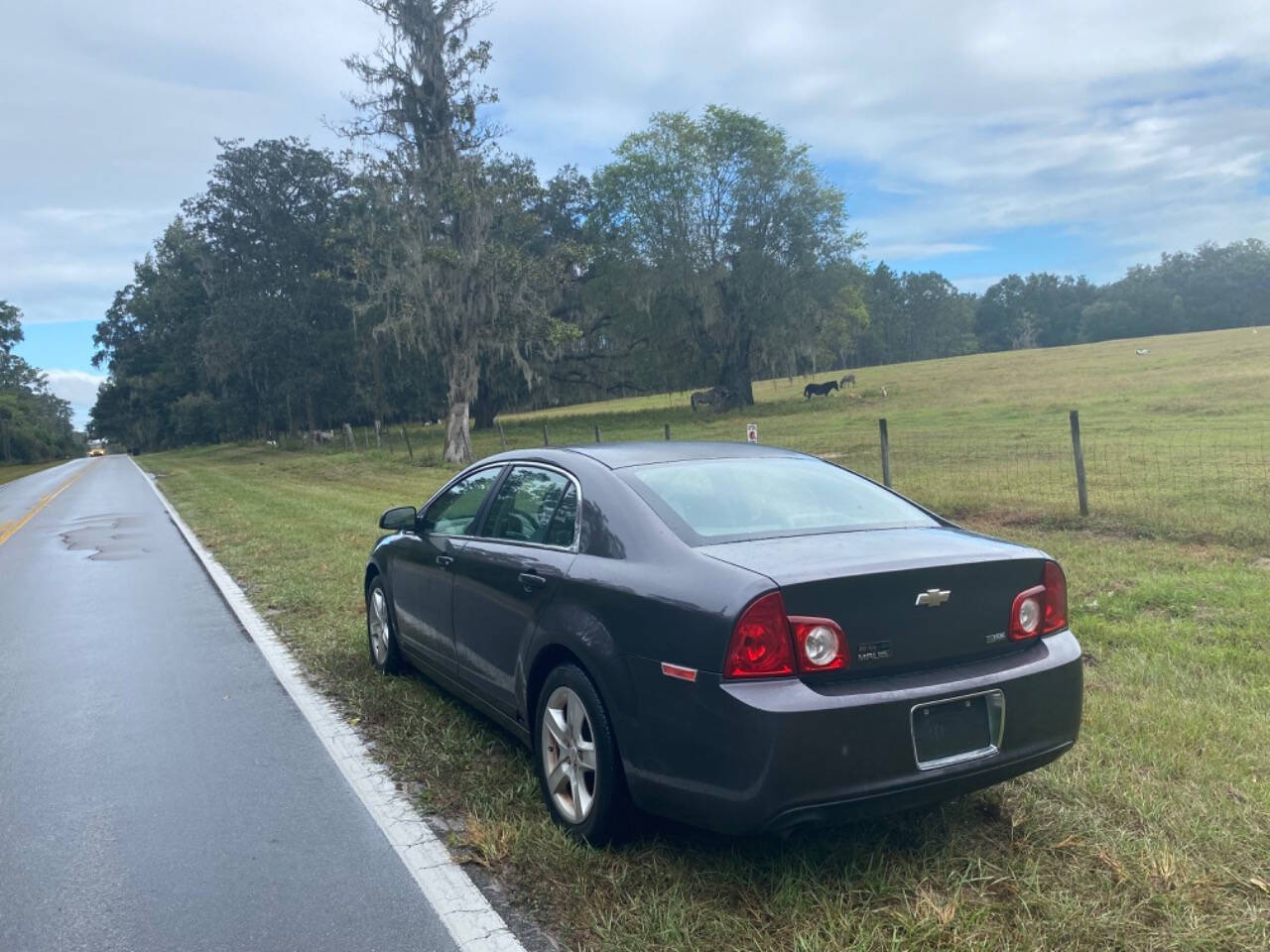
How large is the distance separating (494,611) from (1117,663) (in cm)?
366

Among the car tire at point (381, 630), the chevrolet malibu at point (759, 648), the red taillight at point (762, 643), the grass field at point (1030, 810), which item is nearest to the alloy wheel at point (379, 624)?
the car tire at point (381, 630)

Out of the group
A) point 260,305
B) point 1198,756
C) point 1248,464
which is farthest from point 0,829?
point 260,305

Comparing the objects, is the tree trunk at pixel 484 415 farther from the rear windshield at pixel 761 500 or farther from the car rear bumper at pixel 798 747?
the car rear bumper at pixel 798 747

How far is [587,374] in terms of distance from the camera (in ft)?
156

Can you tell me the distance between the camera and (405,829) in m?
4.25

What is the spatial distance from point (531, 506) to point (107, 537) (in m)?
13.5

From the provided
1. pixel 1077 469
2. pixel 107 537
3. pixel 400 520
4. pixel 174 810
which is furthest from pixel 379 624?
pixel 107 537

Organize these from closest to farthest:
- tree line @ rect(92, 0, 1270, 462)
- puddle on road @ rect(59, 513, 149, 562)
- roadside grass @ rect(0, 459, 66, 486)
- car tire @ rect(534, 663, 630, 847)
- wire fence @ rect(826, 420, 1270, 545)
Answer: car tire @ rect(534, 663, 630, 847), wire fence @ rect(826, 420, 1270, 545), puddle on road @ rect(59, 513, 149, 562), tree line @ rect(92, 0, 1270, 462), roadside grass @ rect(0, 459, 66, 486)

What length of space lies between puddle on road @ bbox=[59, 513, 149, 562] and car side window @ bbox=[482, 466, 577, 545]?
996cm

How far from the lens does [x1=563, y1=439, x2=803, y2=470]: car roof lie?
15.4ft

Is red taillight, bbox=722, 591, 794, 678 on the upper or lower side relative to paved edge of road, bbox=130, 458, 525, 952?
upper

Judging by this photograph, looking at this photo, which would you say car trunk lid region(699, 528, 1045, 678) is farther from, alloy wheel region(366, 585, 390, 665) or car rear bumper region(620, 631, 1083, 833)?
alloy wheel region(366, 585, 390, 665)

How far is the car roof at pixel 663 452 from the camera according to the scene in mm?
4680

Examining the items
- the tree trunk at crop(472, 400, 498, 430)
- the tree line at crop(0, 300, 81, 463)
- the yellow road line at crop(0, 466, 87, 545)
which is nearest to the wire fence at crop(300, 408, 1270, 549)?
the yellow road line at crop(0, 466, 87, 545)
